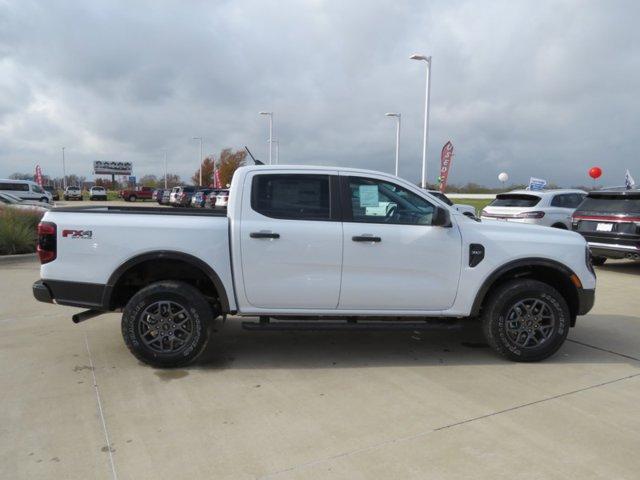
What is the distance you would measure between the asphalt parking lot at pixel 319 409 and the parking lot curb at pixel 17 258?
575 cm

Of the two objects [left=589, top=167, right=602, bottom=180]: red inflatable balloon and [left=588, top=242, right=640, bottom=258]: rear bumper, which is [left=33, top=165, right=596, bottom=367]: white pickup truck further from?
[left=589, top=167, right=602, bottom=180]: red inflatable balloon

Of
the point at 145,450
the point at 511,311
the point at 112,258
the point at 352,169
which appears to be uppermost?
the point at 352,169

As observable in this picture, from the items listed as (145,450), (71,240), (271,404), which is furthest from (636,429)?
(71,240)

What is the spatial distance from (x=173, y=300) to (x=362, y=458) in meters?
2.25

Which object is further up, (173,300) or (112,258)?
(112,258)

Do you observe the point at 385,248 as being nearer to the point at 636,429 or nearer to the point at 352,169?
the point at 352,169

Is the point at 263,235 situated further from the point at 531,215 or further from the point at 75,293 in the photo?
the point at 531,215

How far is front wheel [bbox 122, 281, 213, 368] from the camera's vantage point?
4527 millimetres

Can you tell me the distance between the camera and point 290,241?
4539 millimetres

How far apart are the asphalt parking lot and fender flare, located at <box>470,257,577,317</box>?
0.61 metres

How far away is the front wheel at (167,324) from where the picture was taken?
453 cm

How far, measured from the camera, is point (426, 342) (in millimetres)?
5594

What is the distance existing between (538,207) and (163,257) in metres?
10.3

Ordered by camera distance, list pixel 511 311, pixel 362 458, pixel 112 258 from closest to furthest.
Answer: pixel 362 458
pixel 112 258
pixel 511 311
